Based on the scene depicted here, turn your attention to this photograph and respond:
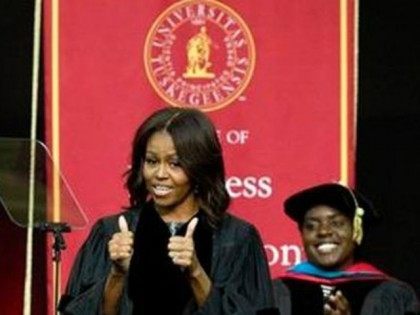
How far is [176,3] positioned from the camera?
6480mm

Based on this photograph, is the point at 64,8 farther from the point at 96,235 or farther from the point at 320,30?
the point at 96,235

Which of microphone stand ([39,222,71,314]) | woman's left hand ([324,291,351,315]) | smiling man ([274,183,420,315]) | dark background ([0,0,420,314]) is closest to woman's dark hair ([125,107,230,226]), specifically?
microphone stand ([39,222,71,314])

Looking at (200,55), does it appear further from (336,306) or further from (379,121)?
(336,306)

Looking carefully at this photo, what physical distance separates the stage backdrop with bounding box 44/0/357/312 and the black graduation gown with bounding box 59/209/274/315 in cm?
169

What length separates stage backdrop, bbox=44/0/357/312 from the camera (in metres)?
6.39

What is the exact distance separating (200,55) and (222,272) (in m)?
1.98

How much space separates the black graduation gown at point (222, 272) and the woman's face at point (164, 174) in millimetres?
141

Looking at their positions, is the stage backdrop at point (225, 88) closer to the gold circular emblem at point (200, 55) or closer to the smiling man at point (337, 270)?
the gold circular emblem at point (200, 55)

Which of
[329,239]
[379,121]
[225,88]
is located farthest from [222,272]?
[379,121]

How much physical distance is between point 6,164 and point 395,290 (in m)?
1.65

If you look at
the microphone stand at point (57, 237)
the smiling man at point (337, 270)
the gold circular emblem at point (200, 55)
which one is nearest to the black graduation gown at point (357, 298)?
the smiling man at point (337, 270)

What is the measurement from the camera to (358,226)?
5875mm

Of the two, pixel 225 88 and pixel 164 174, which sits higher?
pixel 225 88

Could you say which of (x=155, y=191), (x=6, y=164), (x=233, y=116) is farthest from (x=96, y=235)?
(x=233, y=116)
